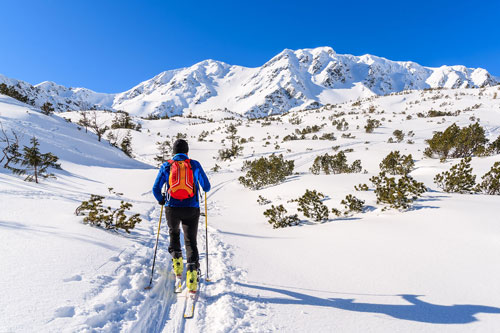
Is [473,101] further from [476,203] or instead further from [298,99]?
[298,99]

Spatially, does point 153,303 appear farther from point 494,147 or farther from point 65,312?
point 494,147

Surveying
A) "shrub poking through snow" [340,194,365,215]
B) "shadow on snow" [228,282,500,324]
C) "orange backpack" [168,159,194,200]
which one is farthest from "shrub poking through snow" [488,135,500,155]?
"orange backpack" [168,159,194,200]

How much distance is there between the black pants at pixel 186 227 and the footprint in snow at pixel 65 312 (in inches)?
52.6

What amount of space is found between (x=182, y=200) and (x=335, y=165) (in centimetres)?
1135

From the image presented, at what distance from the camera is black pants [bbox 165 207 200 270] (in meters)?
3.31

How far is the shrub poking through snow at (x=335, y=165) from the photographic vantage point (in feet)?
41.2

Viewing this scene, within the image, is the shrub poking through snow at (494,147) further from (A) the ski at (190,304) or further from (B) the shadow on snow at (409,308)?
(A) the ski at (190,304)

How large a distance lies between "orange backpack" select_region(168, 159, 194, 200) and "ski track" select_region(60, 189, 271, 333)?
4.63 ft

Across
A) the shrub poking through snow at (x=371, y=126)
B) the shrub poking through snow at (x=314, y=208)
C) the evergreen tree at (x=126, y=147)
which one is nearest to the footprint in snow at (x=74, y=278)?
the shrub poking through snow at (x=314, y=208)

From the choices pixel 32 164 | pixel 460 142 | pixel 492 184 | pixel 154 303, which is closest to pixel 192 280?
pixel 154 303

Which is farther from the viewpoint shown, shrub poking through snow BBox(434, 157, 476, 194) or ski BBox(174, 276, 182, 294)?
shrub poking through snow BBox(434, 157, 476, 194)

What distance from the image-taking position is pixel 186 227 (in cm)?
340

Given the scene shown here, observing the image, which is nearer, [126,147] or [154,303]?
[154,303]

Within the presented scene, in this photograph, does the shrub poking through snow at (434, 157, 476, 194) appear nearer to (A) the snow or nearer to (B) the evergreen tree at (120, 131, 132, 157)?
(A) the snow
